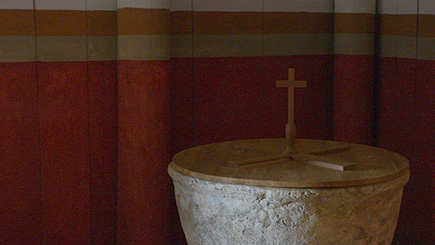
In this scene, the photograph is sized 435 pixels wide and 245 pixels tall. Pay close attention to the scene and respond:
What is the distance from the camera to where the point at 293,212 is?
2.93 metres

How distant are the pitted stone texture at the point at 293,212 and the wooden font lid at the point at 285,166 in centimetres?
4

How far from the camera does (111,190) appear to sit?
4438 millimetres

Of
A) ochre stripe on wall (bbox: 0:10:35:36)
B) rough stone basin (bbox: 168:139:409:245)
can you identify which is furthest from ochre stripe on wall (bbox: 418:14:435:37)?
ochre stripe on wall (bbox: 0:10:35:36)

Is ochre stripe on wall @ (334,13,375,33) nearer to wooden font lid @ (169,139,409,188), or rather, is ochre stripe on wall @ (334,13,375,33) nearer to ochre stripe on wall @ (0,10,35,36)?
wooden font lid @ (169,139,409,188)

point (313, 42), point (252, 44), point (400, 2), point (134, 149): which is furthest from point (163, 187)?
point (400, 2)

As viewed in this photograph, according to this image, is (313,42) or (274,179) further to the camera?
(313,42)

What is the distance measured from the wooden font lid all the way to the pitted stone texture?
0.04m

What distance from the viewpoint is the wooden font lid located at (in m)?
2.95

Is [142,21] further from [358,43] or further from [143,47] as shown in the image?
[358,43]

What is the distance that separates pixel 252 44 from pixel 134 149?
1341mm

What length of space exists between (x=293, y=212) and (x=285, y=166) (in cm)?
39

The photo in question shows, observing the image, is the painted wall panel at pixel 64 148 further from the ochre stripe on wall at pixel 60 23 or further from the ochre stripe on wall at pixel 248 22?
the ochre stripe on wall at pixel 248 22

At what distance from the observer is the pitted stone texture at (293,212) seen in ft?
9.57

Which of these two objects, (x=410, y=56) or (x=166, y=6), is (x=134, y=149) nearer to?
(x=166, y=6)
